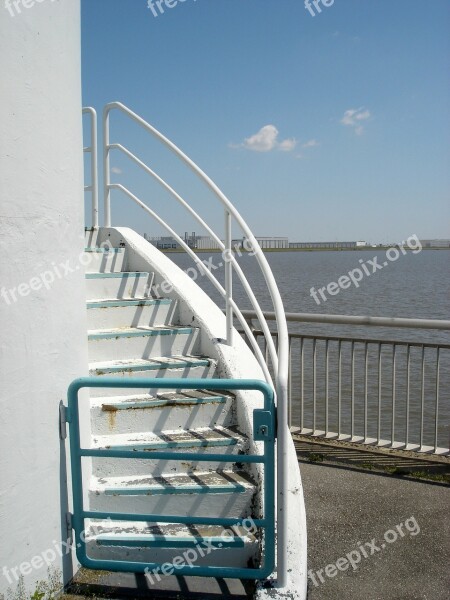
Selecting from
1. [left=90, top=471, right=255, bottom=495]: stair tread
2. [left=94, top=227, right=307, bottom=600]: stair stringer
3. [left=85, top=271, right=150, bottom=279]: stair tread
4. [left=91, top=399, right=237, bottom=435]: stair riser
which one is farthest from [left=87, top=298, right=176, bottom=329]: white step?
[left=90, top=471, right=255, bottom=495]: stair tread

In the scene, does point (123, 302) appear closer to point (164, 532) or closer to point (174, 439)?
point (174, 439)

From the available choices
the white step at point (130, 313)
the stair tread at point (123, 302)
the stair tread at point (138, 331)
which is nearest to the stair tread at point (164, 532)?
the stair tread at point (138, 331)

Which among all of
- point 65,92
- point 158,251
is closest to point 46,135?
point 65,92

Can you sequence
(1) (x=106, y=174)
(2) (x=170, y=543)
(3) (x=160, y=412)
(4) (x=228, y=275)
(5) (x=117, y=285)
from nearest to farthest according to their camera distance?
(2) (x=170, y=543) < (3) (x=160, y=412) < (4) (x=228, y=275) < (5) (x=117, y=285) < (1) (x=106, y=174)

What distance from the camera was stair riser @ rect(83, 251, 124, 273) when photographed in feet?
17.9

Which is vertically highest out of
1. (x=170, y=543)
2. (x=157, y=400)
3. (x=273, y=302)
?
(x=273, y=302)

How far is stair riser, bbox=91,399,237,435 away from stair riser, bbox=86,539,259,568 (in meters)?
0.80

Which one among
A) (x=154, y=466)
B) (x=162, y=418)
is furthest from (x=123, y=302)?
(x=154, y=466)

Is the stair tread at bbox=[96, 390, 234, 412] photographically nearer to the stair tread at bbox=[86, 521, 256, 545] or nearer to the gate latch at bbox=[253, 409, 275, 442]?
the stair tread at bbox=[86, 521, 256, 545]

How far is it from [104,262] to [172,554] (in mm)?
2935

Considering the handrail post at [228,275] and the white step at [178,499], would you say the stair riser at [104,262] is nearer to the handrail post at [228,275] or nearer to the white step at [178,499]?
the handrail post at [228,275]

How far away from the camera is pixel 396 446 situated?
5523mm

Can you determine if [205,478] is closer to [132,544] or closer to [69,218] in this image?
[132,544]

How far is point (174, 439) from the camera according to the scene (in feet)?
12.9
